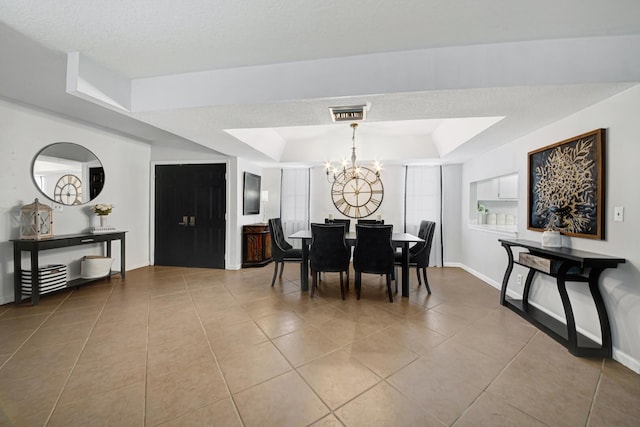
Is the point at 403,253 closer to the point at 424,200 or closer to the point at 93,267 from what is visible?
the point at 424,200

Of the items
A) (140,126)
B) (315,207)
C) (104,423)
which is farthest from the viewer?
(315,207)

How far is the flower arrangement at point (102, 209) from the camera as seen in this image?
4070mm

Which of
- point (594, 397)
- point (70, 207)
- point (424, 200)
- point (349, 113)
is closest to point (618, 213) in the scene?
point (594, 397)

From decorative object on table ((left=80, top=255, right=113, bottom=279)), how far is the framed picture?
228 inches

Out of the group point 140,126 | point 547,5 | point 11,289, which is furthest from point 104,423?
point 140,126

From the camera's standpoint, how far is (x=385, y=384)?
1799 millimetres

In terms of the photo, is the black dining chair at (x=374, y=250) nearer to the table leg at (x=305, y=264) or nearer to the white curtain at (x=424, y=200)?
the table leg at (x=305, y=264)

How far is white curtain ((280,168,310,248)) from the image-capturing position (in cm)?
616

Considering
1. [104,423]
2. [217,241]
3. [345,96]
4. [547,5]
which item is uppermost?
[547,5]

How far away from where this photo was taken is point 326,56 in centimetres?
223

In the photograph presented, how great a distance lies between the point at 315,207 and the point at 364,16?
14.9 feet

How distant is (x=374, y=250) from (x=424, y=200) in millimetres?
2757

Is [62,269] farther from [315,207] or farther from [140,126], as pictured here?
[315,207]

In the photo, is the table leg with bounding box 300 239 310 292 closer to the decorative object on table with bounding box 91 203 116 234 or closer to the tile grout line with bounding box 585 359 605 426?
the tile grout line with bounding box 585 359 605 426
